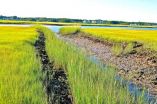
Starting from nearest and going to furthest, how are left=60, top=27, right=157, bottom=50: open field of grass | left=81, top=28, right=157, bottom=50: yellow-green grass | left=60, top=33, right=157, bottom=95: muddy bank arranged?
left=60, top=33, right=157, bottom=95: muddy bank, left=81, top=28, right=157, bottom=50: yellow-green grass, left=60, top=27, right=157, bottom=50: open field of grass

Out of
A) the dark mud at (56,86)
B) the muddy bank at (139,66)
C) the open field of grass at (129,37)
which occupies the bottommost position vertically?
the open field of grass at (129,37)

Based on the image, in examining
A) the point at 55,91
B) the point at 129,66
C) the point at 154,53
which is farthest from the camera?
the point at 154,53

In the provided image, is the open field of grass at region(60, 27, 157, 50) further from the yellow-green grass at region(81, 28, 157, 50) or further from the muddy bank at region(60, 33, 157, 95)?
the muddy bank at region(60, 33, 157, 95)

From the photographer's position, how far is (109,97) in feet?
31.4

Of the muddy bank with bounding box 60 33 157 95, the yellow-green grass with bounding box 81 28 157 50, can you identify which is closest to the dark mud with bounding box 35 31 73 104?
the muddy bank with bounding box 60 33 157 95

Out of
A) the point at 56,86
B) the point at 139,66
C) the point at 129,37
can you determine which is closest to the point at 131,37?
the point at 129,37

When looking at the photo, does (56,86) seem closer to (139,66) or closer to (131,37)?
(139,66)

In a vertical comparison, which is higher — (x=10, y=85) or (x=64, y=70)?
(x=10, y=85)

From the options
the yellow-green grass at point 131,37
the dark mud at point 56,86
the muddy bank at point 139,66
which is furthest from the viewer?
the yellow-green grass at point 131,37

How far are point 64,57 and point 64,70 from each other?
2.88ft

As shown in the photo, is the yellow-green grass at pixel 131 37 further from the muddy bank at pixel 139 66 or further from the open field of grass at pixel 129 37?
the muddy bank at pixel 139 66

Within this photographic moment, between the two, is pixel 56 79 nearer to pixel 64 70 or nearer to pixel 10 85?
pixel 64 70

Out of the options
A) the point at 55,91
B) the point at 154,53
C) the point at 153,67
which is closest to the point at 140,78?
the point at 153,67

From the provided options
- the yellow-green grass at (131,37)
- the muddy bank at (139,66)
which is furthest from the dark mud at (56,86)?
the yellow-green grass at (131,37)
